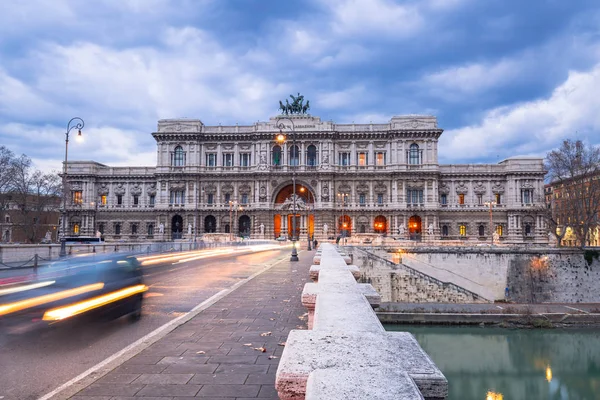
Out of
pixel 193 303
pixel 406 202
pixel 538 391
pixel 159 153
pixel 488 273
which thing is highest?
pixel 159 153

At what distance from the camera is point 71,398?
393 centimetres

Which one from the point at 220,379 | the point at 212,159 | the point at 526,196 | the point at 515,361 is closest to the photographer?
the point at 220,379

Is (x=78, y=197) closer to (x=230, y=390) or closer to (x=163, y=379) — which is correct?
(x=163, y=379)

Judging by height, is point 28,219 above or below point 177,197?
below

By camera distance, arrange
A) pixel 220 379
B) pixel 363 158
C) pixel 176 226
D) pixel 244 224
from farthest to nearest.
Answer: pixel 176 226, pixel 244 224, pixel 363 158, pixel 220 379

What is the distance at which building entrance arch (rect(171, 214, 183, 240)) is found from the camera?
59.5 m

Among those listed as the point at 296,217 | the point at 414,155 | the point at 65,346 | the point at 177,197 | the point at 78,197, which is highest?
the point at 414,155

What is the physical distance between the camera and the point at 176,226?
60.0 meters

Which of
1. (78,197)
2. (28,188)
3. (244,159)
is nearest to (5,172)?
(28,188)

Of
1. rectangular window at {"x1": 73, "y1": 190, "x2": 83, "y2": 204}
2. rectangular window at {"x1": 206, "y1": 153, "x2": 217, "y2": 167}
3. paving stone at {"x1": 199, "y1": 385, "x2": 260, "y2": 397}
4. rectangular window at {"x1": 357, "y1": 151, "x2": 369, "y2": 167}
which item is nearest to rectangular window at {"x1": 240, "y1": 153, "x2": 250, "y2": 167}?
rectangular window at {"x1": 206, "y1": 153, "x2": 217, "y2": 167}

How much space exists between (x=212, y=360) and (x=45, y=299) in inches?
203

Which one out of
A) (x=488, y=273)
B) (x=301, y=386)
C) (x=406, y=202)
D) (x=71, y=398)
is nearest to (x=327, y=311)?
(x=301, y=386)

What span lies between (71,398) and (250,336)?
9.08 ft

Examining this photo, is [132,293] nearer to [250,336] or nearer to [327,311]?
[250,336]
